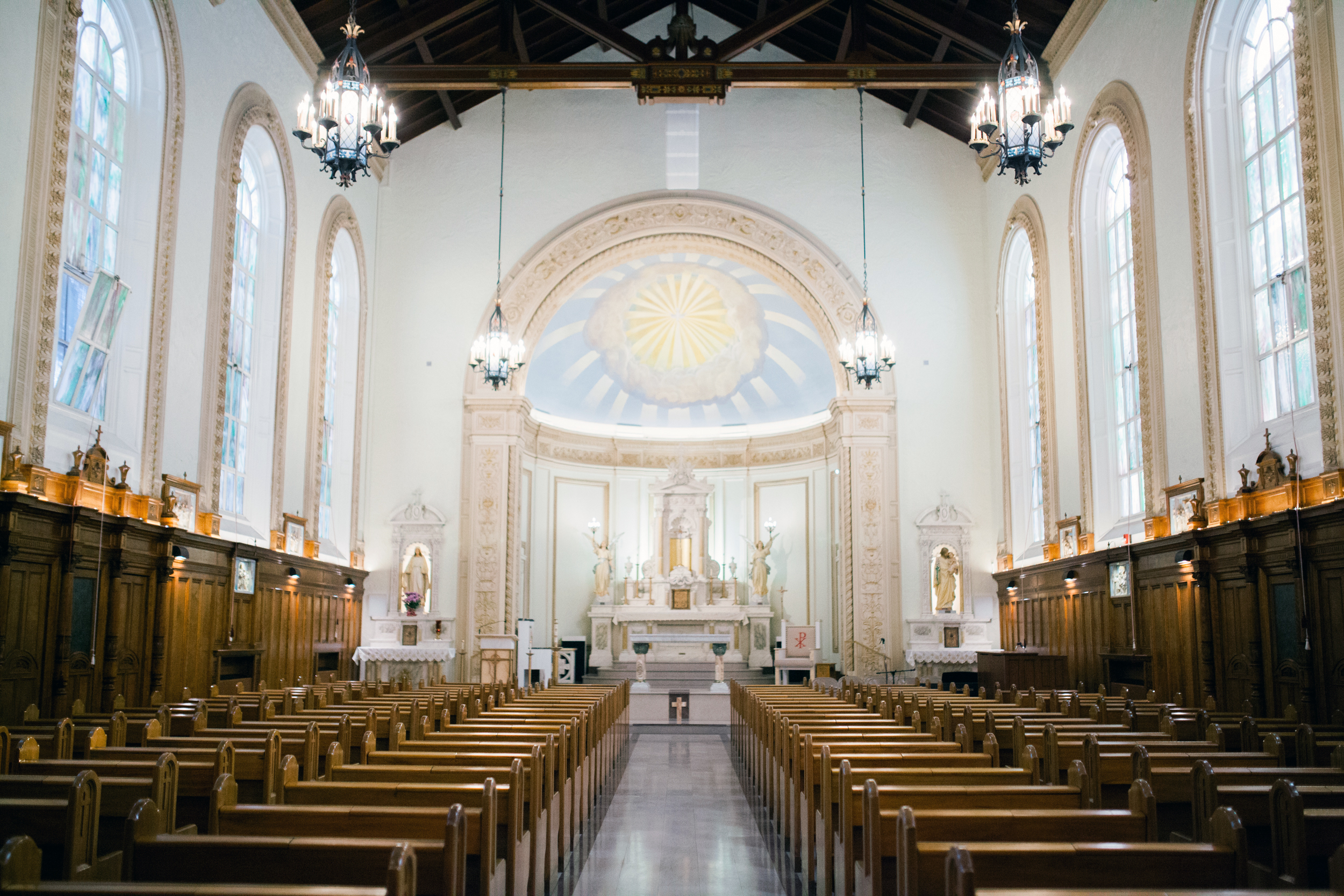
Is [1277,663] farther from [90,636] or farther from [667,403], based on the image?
[667,403]

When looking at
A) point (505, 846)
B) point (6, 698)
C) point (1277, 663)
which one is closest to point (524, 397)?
point (6, 698)

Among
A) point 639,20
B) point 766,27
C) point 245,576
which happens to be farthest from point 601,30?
point 245,576

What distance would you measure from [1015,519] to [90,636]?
50.7 ft

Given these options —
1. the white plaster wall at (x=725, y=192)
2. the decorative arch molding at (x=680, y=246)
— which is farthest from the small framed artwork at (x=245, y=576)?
the decorative arch molding at (x=680, y=246)

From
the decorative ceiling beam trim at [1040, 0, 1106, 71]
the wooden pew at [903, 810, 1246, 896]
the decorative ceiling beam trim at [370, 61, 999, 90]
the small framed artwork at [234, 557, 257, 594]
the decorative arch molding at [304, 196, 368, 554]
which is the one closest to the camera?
the wooden pew at [903, 810, 1246, 896]

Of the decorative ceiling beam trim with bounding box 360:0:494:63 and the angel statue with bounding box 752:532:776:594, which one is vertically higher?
the decorative ceiling beam trim with bounding box 360:0:494:63

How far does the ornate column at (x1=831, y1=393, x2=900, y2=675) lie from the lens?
2019cm

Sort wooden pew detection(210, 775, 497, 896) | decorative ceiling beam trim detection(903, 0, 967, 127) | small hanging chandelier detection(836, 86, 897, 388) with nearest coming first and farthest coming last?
wooden pew detection(210, 775, 497, 896)
small hanging chandelier detection(836, 86, 897, 388)
decorative ceiling beam trim detection(903, 0, 967, 127)

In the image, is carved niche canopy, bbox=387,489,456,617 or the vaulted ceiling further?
carved niche canopy, bbox=387,489,456,617

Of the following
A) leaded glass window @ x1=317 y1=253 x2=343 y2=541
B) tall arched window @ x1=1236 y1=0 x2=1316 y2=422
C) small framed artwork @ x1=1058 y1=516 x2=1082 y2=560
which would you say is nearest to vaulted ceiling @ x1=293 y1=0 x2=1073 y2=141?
leaded glass window @ x1=317 y1=253 x2=343 y2=541

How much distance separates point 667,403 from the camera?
26.9 meters

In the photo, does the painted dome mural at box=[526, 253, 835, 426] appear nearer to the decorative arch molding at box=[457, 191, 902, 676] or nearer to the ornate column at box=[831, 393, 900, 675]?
the decorative arch molding at box=[457, 191, 902, 676]

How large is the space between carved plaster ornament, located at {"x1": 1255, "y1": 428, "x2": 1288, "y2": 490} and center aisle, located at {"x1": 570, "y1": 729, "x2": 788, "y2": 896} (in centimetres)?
641

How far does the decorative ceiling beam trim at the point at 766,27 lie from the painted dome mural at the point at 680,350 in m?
8.51
